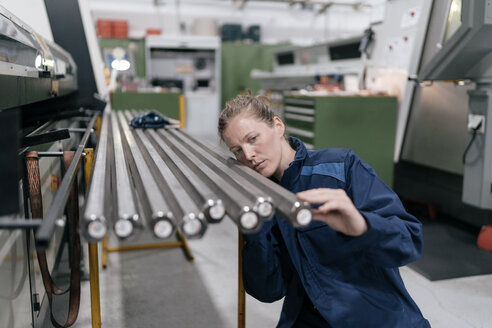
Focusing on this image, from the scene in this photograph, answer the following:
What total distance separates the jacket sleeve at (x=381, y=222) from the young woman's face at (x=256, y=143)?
207 mm

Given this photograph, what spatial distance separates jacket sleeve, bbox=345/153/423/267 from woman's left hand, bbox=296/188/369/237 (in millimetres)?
37

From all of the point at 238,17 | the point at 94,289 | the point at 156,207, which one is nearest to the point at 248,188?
the point at 156,207

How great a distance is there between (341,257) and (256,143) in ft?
1.27

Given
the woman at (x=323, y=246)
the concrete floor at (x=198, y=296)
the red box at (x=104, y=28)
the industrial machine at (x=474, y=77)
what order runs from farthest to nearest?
the red box at (x=104, y=28) < the industrial machine at (x=474, y=77) < the concrete floor at (x=198, y=296) < the woman at (x=323, y=246)

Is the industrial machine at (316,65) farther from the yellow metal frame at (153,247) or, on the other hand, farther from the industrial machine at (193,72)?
the yellow metal frame at (153,247)

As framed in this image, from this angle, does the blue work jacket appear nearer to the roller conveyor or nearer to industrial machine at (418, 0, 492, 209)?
the roller conveyor

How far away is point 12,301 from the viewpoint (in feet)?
4.24

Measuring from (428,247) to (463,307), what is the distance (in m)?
0.84

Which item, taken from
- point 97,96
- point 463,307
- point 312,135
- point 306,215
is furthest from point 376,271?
point 97,96

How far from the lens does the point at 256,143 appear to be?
1234mm

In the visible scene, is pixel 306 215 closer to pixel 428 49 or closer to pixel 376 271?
pixel 376 271

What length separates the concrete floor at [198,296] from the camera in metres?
2.07

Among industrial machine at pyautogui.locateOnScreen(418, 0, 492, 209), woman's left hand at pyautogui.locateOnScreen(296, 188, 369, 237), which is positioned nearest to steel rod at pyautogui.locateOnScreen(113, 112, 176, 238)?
woman's left hand at pyautogui.locateOnScreen(296, 188, 369, 237)

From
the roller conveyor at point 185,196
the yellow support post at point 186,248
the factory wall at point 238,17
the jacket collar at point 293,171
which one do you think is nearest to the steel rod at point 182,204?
the roller conveyor at point 185,196
